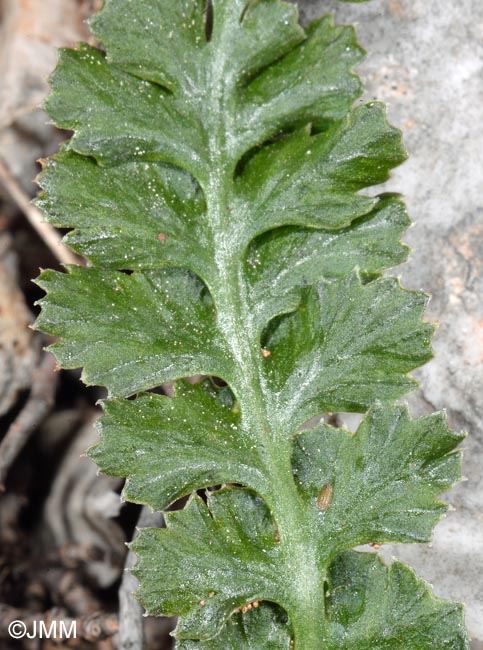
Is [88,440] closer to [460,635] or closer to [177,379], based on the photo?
[177,379]

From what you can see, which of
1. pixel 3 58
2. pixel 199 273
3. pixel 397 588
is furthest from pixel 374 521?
pixel 3 58

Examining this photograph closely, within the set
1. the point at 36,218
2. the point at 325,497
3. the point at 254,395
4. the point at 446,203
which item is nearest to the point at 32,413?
the point at 36,218

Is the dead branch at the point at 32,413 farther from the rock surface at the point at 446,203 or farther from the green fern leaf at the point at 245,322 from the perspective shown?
the rock surface at the point at 446,203

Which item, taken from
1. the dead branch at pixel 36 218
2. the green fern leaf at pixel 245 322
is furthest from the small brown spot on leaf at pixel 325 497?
the dead branch at pixel 36 218

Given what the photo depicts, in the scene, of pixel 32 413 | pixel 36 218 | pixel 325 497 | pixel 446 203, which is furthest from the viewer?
pixel 36 218

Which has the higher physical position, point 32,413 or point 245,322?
point 32,413

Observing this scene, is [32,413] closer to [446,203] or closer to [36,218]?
[36,218]
